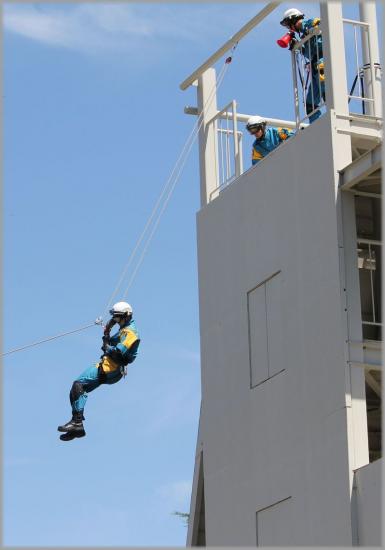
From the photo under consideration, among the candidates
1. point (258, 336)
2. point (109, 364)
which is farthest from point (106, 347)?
point (258, 336)

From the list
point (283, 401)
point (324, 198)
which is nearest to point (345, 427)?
point (283, 401)

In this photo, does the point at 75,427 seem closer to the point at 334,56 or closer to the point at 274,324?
the point at 274,324

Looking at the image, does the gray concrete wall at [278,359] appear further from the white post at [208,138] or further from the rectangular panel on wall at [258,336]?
the white post at [208,138]

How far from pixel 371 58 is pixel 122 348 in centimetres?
504

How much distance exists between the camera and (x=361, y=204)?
20.0m

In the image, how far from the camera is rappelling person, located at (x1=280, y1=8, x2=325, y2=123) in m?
20.1

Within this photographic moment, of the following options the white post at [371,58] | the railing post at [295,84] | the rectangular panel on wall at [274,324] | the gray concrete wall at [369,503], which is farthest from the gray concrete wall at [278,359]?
the white post at [371,58]

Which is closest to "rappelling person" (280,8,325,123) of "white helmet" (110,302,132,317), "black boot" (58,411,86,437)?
"white helmet" (110,302,132,317)

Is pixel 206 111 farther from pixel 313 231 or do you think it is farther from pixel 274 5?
pixel 313 231

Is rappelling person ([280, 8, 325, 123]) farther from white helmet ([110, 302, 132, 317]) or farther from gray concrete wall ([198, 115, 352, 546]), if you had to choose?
white helmet ([110, 302, 132, 317])

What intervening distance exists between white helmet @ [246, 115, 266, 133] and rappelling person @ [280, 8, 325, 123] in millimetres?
1001

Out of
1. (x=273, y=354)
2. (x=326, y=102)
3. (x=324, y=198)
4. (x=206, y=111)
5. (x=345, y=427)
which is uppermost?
(x=206, y=111)

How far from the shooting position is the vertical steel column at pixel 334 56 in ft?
63.0

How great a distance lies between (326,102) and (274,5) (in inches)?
98.7
